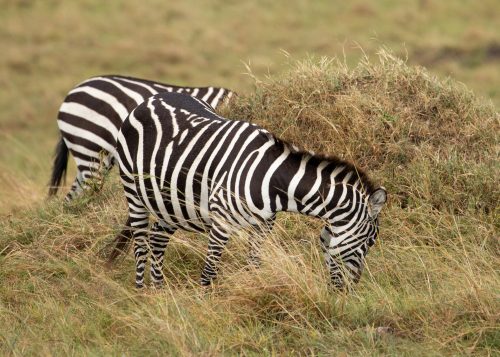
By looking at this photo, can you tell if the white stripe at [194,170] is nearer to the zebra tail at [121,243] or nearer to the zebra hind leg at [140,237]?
the zebra hind leg at [140,237]

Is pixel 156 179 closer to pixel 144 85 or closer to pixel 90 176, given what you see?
pixel 90 176

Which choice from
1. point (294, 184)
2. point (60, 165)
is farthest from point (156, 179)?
point (60, 165)

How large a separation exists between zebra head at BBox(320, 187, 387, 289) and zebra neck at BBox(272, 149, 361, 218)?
80 mm

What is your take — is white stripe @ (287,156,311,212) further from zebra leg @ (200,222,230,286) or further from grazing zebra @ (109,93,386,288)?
zebra leg @ (200,222,230,286)

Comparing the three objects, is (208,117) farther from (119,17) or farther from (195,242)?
(119,17)

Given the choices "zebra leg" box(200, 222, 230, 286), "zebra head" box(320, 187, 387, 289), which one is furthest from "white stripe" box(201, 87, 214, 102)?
"zebra head" box(320, 187, 387, 289)

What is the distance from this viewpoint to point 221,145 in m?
5.44

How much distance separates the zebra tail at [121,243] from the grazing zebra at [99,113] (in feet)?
6.90

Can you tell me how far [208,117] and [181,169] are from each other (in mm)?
490

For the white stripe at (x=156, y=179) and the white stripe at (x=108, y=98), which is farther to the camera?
the white stripe at (x=108, y=98)

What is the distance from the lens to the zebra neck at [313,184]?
505cm

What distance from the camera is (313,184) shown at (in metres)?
5.07

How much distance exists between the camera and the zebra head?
5.05 m

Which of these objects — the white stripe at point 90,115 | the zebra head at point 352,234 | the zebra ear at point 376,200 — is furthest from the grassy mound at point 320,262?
the white stripe at point 90,115
